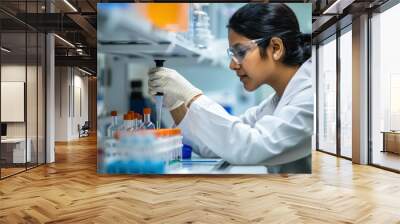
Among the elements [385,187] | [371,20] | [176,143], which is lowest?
[385,187]

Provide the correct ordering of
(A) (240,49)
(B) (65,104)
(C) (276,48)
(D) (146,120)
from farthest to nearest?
(B) (65,104) < (D) (146,120) < (A) (240,49) < (C) (276,48)

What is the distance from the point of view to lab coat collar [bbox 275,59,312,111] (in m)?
5.50

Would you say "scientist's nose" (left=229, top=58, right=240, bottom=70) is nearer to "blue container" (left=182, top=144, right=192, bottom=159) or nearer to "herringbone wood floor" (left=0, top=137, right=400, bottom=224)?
"blue container" (left=182, top=144, right=192, bottom=159)

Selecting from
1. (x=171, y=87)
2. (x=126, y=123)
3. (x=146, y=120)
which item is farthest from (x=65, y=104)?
(x=171, y=87)

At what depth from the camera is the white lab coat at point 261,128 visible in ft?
18.0

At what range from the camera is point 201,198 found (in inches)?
190

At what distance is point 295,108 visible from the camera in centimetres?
549

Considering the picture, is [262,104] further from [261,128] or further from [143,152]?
[143,152]

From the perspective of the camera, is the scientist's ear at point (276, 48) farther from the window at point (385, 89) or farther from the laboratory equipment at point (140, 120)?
the window at point (385, 89)

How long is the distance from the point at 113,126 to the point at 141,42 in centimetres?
122

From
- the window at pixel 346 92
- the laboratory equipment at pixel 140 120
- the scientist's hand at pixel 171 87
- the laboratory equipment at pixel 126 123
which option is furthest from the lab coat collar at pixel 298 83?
the window at pixel 346 92

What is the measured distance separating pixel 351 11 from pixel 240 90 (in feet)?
10.1

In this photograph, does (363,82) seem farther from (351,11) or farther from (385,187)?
(385,187)

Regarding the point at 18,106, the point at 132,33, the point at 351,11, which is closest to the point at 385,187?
the point at 351,11
